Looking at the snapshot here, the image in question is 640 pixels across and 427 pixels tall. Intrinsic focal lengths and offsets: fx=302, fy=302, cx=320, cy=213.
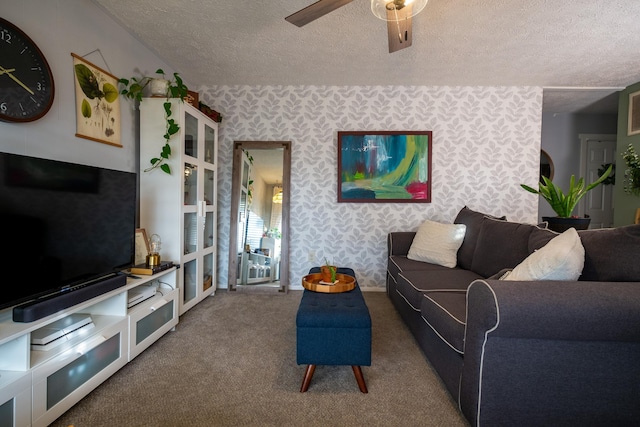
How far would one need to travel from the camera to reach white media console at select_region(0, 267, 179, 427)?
1167mm

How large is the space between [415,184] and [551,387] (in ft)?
8.24

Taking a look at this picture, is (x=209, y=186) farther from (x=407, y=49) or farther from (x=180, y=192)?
(x=407, y=49)

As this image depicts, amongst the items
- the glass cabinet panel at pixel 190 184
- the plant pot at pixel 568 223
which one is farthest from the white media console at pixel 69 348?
the plant pot at pixel 568 223

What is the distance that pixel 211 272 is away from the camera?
3.18 metres

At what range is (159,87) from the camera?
2.43 m

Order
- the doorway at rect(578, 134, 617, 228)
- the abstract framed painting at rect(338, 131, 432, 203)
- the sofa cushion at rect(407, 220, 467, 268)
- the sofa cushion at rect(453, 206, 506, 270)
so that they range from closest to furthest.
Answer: the sofa cushion at rect(453, 206, 506, 270)
the sofa cushion at rect(407, 220, 467, 268)
the abstract framed painting at rect(338, 131, 432, 203)
the doorway at rect(578, 134, 617, 228)

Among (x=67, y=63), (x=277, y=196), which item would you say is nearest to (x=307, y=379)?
(x=277, y=196)

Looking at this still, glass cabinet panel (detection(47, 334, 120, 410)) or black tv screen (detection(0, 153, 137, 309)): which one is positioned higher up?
black tv screen (detection(0, 153, 137, 309))

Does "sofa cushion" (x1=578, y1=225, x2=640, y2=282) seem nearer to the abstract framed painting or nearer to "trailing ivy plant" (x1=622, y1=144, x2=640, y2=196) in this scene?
the abstract framed painting

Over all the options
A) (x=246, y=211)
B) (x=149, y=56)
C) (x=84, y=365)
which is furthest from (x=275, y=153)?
(x=84, y=365)

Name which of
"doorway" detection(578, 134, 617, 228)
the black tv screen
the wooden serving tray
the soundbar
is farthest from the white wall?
"doorway" detection(578, 134, 617, 228)

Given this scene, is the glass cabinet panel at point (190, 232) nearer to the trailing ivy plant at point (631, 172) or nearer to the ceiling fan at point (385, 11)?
the ceiling fan at point (385, 11)

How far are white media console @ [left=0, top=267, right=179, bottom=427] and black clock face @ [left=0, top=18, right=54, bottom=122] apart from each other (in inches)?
38.6

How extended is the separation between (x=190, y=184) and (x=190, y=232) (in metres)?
0.42
